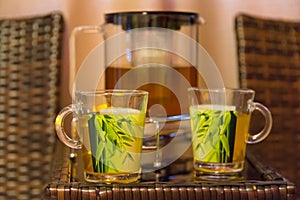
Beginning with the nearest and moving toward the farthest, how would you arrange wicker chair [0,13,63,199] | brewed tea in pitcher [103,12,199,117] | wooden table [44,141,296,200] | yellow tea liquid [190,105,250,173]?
wooden table [44,141,296,200], yellow tea liquid [190,105,250,173], brewed tea in pitcher [103,12,199,117], wicker chair [0,13,63,199]

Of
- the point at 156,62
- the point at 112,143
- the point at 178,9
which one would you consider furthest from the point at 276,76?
the point at 112,143

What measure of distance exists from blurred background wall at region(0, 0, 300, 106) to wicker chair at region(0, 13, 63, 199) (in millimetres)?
64

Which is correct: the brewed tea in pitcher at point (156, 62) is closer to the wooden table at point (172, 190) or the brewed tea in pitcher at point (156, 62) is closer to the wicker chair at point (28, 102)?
the wooden table at point (172, 190)

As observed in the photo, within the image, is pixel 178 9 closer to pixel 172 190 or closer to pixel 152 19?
pixel 152 19

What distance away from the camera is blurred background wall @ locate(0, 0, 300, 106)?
1.33m

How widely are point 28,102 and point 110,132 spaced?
0.61 metres

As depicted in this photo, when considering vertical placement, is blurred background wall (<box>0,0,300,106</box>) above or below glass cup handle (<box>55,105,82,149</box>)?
above

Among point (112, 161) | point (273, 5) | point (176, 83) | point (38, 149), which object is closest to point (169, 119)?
point (176, 83)

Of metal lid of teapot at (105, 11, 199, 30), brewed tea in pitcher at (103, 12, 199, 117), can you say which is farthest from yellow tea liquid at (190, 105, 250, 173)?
metal lid of teapot at (105, 11, 199, 30)

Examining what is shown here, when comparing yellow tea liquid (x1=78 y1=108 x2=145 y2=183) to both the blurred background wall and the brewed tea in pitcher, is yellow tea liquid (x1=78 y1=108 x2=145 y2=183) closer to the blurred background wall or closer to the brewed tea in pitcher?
the brewed tea in pitcher

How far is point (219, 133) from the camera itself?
780 mm

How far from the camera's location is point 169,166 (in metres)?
0.89

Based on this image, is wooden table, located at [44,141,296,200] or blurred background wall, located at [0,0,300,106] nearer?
wooden table, located at [44,141,296,200]

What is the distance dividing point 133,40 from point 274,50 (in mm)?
509
